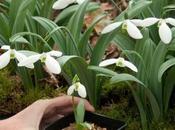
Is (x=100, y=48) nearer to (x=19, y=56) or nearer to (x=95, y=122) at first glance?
(x=95, y=122)

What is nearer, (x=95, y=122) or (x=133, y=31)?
(x=133, y=31)

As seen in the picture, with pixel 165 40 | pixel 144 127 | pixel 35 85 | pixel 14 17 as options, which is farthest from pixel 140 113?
pixel 14 17

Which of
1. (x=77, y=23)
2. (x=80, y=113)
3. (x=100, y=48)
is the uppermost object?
(x=77, y=23)

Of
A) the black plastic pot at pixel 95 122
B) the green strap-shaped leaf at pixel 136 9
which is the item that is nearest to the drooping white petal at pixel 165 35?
the green strap-shaped leaf at pixel 136 9

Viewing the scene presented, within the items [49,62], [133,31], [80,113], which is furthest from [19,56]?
[133,31]

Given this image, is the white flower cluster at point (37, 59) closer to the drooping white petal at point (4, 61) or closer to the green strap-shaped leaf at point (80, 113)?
the drooping white petal at point (4, 61)

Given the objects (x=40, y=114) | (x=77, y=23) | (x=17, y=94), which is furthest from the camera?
(x=17, y=94)
